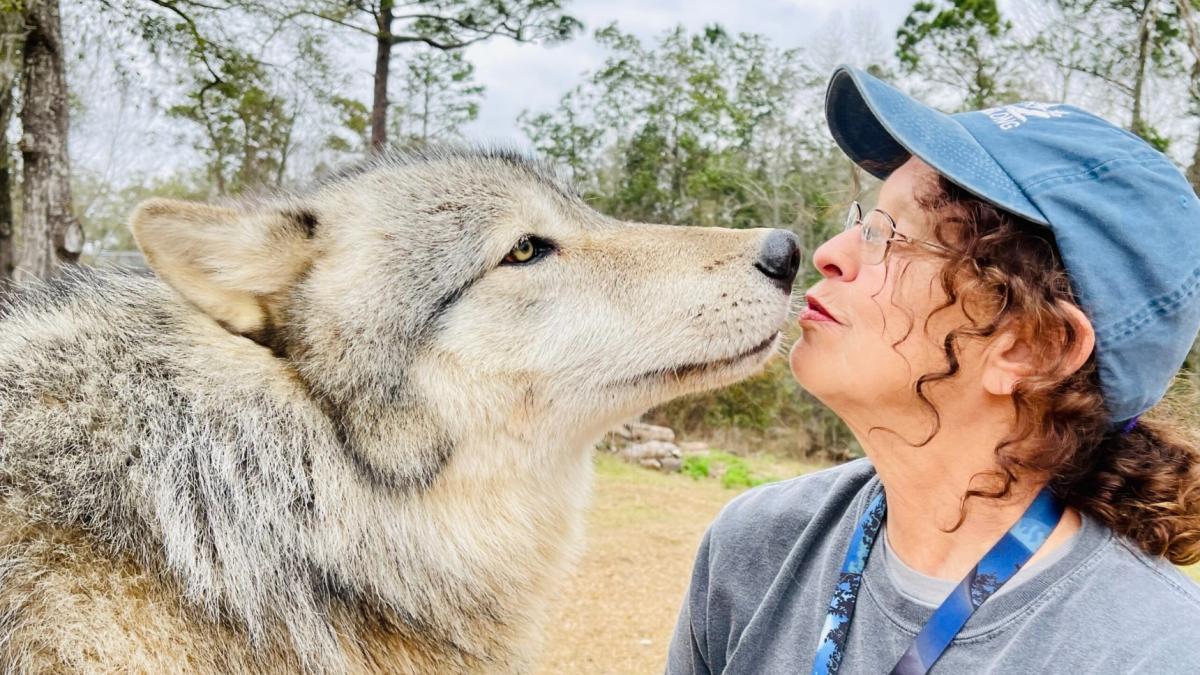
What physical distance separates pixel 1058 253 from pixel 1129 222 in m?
0.14

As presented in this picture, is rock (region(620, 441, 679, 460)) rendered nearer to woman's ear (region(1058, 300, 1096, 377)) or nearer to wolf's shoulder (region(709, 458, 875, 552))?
wolf's shoulder (region(709, 458, 875, 552))

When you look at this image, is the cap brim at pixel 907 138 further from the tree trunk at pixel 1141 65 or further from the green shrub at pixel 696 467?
the tree trunk at pixel 1141 65

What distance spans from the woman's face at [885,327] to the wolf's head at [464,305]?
351 mm

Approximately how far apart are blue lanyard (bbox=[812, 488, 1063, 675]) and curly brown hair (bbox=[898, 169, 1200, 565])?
75mm

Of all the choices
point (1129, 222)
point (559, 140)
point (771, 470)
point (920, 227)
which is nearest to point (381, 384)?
point (920, 227)

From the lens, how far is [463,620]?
7.34 feet

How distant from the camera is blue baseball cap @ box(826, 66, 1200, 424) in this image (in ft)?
5.30

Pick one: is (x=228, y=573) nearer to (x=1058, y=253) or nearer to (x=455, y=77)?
(x=1058, y=253)

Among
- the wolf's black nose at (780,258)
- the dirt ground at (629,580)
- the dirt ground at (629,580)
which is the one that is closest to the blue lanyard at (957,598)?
the wolf's black nose at (780,258)

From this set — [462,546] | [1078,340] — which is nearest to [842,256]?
[1078,340]

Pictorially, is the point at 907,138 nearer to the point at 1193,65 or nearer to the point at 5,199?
the point at 1193,65

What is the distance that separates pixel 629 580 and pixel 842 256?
6864mm

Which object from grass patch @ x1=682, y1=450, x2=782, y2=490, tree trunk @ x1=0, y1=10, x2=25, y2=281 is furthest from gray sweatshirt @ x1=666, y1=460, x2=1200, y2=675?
grass patch @ x1=682, y1=450, x2=782, y2=490

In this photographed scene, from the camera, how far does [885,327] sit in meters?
1.89
